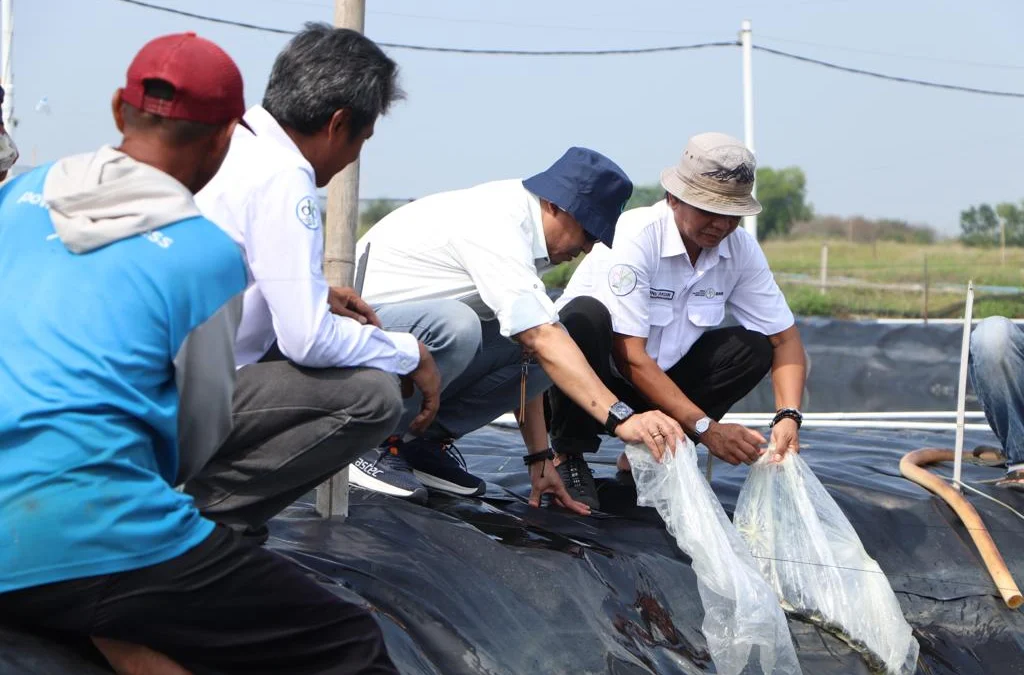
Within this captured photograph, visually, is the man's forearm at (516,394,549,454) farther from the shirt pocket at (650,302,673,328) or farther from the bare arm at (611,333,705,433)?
the shirt pocket at (650,302,673,328)

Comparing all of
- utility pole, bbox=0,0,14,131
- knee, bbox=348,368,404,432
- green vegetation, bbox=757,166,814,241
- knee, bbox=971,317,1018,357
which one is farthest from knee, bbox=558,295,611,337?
green vegetation, bbox=757,166,814,241

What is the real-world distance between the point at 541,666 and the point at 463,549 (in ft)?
1.20

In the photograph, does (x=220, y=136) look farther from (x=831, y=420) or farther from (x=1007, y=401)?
(x=831, y=420)

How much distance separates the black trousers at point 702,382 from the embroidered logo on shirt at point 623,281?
0.73ft

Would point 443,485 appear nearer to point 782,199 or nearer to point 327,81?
point 327,81

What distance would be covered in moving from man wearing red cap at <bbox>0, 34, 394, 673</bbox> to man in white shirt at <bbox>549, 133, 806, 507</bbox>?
1.60m

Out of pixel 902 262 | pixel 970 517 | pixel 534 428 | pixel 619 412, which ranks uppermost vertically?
pixel 619 412

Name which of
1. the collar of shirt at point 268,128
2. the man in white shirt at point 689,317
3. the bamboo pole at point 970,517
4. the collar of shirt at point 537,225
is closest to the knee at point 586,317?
the man in white shirt at point 689,317

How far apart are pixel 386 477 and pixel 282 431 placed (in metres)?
0.85

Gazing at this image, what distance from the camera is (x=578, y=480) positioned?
325 centimetres

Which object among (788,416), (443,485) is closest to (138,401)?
(443,485)

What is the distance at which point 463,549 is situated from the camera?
260cm

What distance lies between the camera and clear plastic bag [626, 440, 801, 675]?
2555mm

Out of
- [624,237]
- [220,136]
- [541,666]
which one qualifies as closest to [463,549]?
[541,666]
